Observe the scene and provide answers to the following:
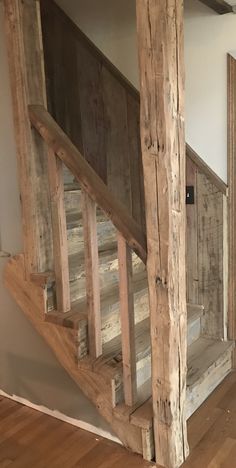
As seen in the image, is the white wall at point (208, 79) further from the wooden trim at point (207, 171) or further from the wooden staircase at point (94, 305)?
the wooden staircase at point (94, 305)

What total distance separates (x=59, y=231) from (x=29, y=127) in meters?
0.55

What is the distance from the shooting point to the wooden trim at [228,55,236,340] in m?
2.70

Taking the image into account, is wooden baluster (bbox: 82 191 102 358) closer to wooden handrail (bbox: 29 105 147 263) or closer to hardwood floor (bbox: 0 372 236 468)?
wooden handrail (bbox: 29 105 147 263)

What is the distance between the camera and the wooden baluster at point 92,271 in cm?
220

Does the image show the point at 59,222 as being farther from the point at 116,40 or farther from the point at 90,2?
the point at 90,2

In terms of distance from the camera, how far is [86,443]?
2.39 meters

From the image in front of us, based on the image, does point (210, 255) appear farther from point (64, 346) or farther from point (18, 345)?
point (18, 345)

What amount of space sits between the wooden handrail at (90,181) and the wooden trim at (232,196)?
0.96m

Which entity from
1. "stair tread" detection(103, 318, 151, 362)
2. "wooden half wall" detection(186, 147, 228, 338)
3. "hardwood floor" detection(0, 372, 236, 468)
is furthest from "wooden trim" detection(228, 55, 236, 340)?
Result: "stair tread" detection(103, 318, 151, 362)

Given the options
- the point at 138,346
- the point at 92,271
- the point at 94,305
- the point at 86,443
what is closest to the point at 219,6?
the point at 92,271

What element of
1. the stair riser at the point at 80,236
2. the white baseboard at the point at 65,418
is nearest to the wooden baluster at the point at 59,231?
the stair riser at the point at 80,236

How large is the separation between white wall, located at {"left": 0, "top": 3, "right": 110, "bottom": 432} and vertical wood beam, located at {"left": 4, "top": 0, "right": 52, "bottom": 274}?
13 cm

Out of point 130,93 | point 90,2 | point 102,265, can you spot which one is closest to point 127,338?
point 102,265

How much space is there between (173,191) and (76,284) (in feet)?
3.06
